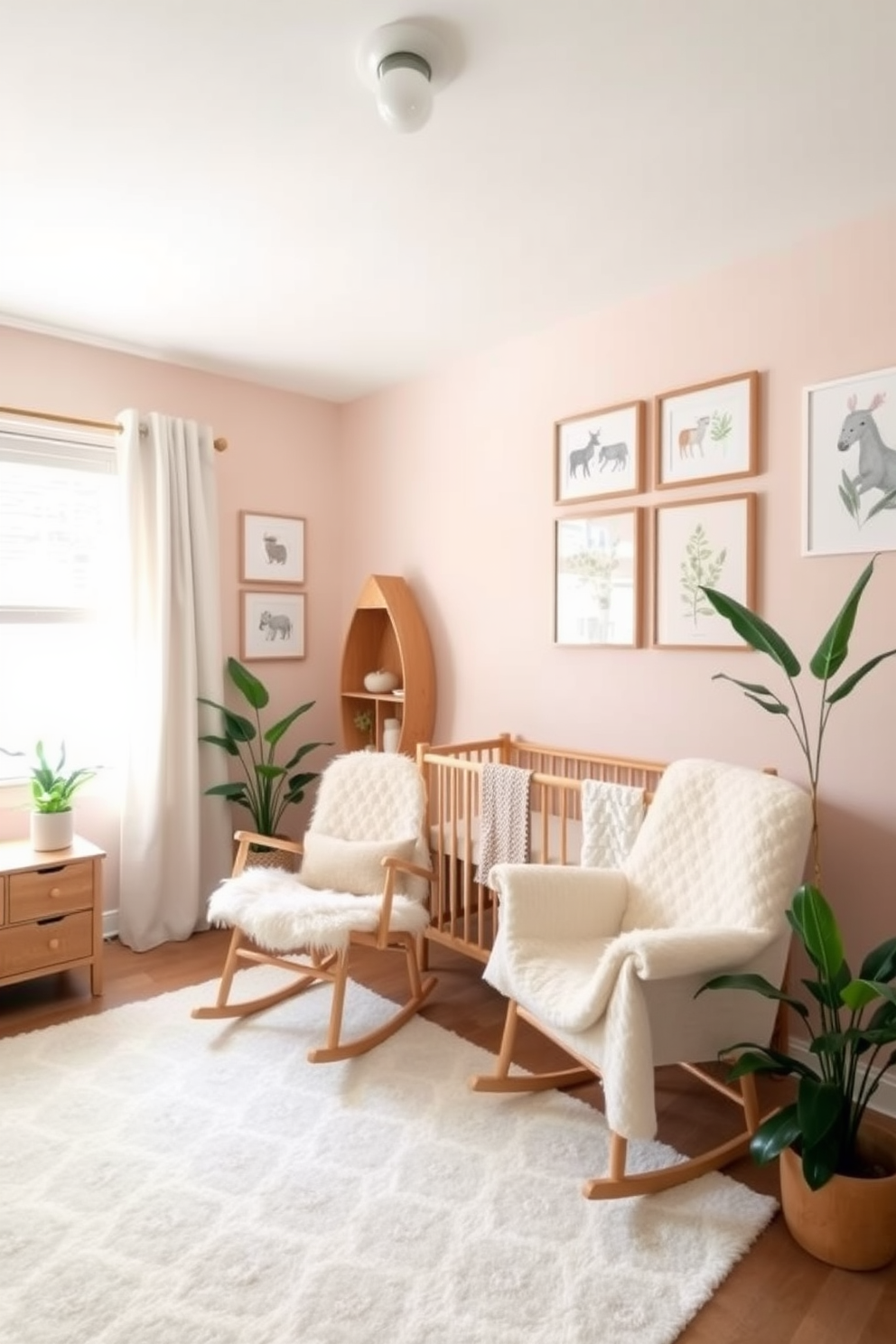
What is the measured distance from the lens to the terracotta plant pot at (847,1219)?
1605 millimetres

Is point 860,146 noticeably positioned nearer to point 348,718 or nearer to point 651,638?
point 651,638

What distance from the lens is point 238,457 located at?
3.78 metres

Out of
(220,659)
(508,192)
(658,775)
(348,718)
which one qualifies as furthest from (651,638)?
(220,659)

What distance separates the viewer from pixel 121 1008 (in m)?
2.75

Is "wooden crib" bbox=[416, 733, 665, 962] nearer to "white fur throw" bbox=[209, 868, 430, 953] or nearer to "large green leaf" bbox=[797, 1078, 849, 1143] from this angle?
"white fur throw" bbox=[209, 868, 430, 953]

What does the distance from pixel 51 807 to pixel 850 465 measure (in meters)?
2.89

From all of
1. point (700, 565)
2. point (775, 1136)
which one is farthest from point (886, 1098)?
point (700, 565)

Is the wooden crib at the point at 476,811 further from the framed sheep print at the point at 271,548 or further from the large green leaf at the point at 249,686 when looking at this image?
the framed sheep print at the point at 271,548

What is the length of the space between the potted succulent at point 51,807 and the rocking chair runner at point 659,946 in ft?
5.57

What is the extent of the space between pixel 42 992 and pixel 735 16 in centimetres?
343

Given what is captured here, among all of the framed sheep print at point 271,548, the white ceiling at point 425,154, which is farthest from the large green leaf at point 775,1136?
the framed sheep print at point 271,548

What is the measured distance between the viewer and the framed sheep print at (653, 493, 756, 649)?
2.53 metres

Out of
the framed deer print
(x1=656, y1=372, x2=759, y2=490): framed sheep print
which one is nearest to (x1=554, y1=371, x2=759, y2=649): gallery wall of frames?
(x1=656, y1=372, x2=759, y2=490): framed sheep print

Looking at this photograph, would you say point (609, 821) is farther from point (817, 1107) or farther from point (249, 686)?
point (249, 686)
